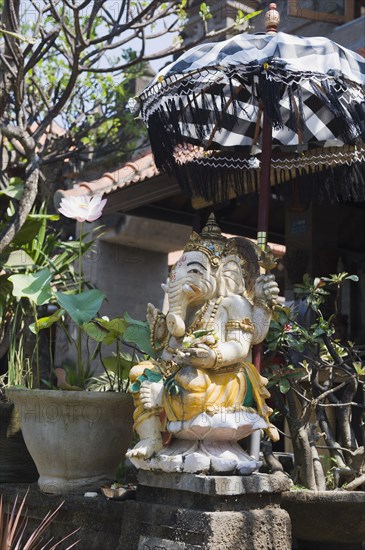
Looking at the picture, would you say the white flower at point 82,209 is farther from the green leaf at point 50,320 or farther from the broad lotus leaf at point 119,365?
the broad lotus leaf at point 119,365

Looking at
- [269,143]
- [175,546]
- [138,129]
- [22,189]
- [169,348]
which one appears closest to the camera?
[175,546]

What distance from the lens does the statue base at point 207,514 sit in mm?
3791

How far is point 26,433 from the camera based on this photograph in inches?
192

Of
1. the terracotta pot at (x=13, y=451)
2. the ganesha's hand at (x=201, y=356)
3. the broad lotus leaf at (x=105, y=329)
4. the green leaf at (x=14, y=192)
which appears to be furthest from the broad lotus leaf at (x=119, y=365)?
the green leaf at (x=14, y=192)

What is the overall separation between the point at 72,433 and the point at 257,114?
266 centimetres

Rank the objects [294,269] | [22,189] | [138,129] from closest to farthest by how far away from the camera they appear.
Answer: [22,189], [294,269], [138,129]

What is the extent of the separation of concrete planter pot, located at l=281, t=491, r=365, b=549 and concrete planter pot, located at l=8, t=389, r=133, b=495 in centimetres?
112

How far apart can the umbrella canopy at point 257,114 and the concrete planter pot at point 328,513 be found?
2144mm

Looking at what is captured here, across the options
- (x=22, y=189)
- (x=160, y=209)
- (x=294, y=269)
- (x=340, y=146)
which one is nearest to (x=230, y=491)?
(x=340, y=146)

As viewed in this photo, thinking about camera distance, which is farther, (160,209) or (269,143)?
(160,209)

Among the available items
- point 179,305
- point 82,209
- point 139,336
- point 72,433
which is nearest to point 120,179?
point 82,209

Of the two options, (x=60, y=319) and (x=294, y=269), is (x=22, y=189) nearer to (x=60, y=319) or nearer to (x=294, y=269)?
(x=60, y=319)

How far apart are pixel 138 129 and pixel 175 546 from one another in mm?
8143

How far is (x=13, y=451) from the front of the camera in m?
5.44
